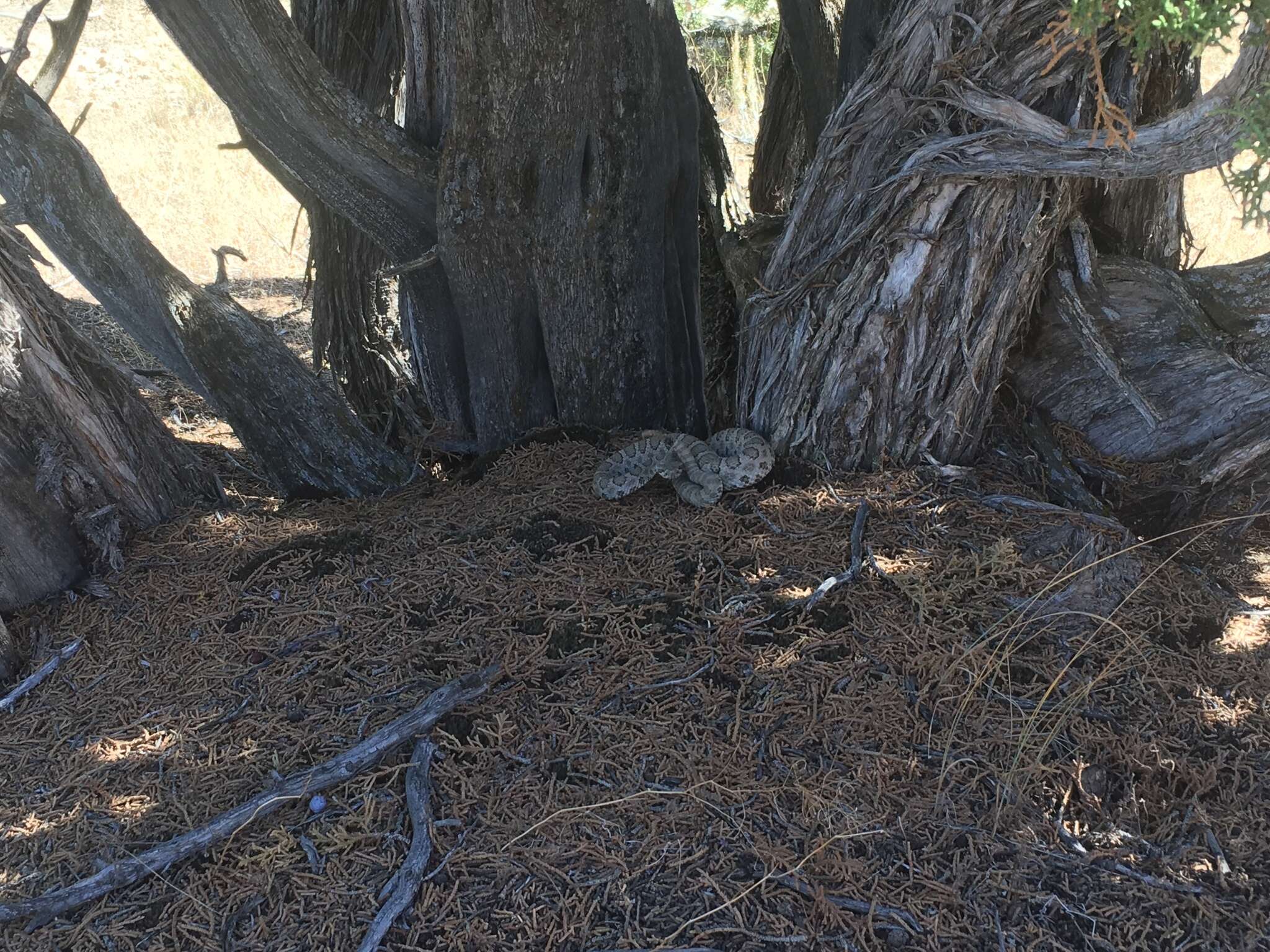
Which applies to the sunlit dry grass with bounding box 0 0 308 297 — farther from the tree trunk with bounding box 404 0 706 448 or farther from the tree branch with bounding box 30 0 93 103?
the tree trunk with bounding box 404 0 706 448

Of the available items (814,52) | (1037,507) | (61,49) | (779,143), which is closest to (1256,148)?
(1037,507)

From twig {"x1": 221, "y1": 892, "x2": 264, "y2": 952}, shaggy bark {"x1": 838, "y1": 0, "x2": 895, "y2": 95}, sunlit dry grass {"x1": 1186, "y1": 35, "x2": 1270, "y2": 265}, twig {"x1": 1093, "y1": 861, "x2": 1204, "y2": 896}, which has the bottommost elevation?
twig {"x1": 1093, "y1": 861, "x2": 1204, "y2": 896}

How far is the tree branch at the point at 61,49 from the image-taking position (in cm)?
461

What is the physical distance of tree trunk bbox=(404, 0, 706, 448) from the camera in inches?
164

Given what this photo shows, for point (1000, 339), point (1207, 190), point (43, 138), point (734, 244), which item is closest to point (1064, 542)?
point (1000, 339)

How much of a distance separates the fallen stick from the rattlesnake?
1322mm

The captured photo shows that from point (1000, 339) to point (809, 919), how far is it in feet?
8.83

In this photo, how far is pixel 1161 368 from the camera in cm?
413

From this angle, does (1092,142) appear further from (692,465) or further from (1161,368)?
(692,465)

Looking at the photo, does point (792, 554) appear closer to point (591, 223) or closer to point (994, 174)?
point (994, 174)

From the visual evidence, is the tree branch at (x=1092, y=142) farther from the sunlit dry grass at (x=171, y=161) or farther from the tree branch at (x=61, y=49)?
the sunlit dry grass at (x=171, y=161)

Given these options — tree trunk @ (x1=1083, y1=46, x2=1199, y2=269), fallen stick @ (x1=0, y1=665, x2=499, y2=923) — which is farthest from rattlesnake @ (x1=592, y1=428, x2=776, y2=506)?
Result: tree trunk @ (x1=1083, y1=46, x2=1199, y2=269)

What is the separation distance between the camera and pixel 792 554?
3.72 metres

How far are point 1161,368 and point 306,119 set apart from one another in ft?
13.6
